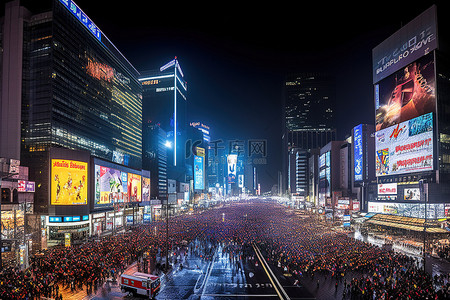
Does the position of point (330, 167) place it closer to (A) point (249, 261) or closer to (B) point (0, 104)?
(A) point (249, 261)

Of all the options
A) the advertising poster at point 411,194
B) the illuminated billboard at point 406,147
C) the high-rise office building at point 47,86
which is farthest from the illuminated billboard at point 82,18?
the advertising poster at point 411,194

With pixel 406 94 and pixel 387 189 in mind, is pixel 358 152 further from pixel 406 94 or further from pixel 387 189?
pixel 406 94

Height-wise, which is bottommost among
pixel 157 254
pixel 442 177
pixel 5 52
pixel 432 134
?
pixel 157 254

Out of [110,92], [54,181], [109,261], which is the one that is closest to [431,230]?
[109,261]

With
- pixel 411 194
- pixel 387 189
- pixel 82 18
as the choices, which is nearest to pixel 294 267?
pixel 411 194

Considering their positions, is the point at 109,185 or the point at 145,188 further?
the point at 145,188

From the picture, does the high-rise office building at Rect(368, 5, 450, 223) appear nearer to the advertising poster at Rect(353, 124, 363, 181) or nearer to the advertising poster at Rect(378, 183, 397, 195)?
the advertising poster at Rect(378, 183, 397, 195)

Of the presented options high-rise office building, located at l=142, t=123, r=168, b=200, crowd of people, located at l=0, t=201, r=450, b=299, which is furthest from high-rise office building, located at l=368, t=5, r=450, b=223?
high-rise office building, located at l=142, t=123, r=168, b=200
